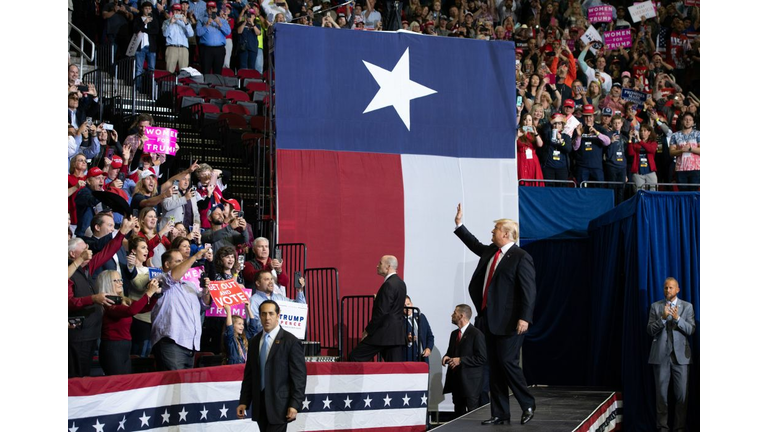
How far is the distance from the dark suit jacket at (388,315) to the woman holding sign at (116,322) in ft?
10.6

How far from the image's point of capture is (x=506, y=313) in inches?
345

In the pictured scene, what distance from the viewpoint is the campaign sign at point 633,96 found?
19891 mm

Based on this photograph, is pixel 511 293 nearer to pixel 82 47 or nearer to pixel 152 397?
pixel 152 397

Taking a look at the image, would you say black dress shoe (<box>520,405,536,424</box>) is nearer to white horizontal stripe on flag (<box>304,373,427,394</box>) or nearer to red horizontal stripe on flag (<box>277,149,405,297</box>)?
white horizontal stripe on flag (<box>304,373,427,394</box>)

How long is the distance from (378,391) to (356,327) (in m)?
2.95

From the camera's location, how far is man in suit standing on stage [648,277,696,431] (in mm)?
13117

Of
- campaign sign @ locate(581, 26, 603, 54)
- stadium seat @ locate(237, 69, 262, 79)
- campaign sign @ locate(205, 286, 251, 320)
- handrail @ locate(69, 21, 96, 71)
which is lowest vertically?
campaign sign @ locate(205, 286, 251, 320)

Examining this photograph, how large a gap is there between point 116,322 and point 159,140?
445cm

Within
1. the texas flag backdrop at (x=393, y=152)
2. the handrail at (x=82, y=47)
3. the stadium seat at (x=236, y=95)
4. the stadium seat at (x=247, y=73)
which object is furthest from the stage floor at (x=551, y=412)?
the handrail at (x=82, y=47)

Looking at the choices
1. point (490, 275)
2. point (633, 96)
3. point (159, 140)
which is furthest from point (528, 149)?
point (490, 275)

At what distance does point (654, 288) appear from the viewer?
14.1 metres

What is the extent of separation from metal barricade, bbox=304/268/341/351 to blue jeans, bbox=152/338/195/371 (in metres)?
4.32

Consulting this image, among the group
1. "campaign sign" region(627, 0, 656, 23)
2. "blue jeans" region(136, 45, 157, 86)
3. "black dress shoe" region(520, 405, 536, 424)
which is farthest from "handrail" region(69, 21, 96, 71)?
"campaign sign" region(627, 0, 656, 23)

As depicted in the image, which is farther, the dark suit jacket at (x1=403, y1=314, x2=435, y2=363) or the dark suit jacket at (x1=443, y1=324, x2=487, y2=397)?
the dark suit jacket at (x1=403, y1=314, x2=435, y2=363)
